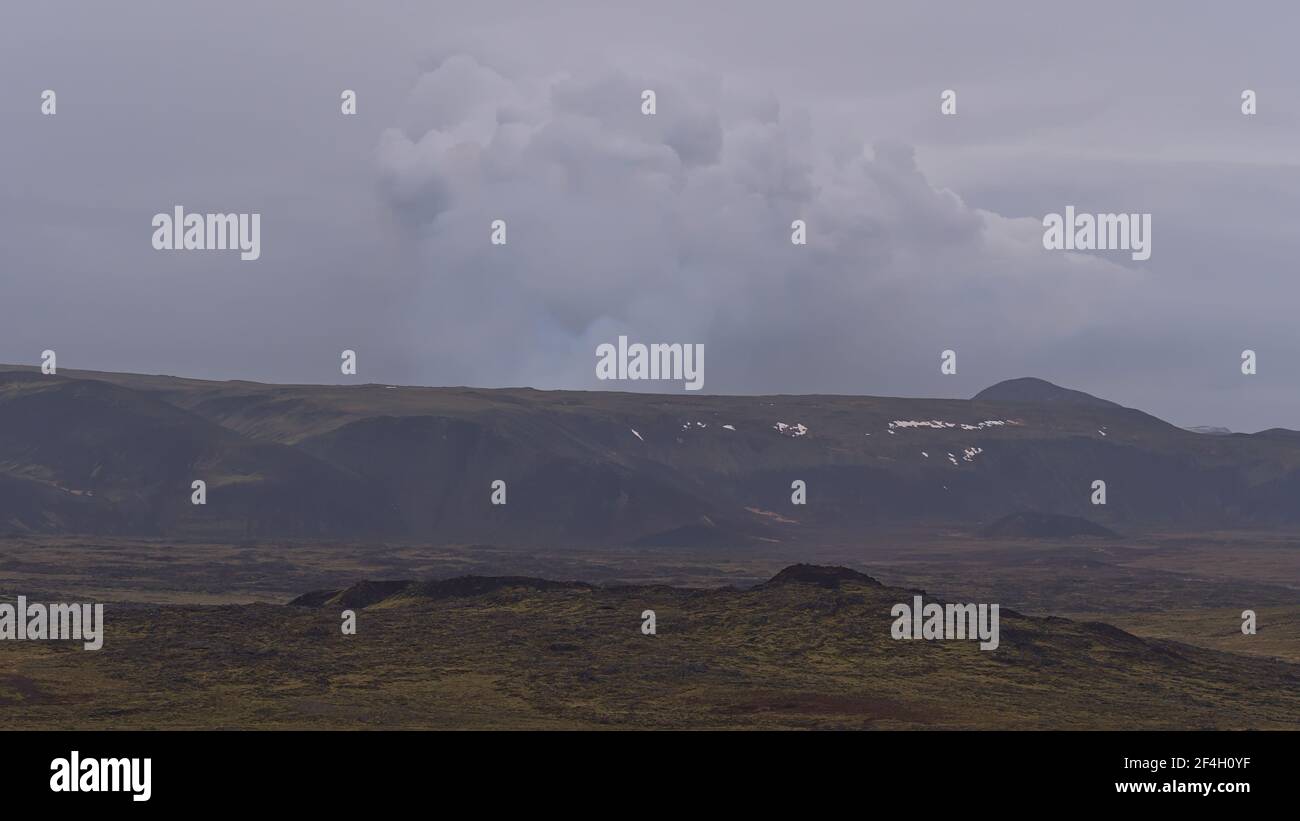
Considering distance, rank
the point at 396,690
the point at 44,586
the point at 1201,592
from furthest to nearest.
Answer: the point at 1201,592, the point at 44,586, the point at 396,690

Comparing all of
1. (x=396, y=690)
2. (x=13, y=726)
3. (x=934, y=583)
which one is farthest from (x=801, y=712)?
(x=934, y=583)

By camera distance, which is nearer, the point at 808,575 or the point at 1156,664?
the point at 1156,664

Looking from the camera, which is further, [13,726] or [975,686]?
[975,686]

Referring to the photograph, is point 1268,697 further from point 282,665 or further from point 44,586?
point 44,586
